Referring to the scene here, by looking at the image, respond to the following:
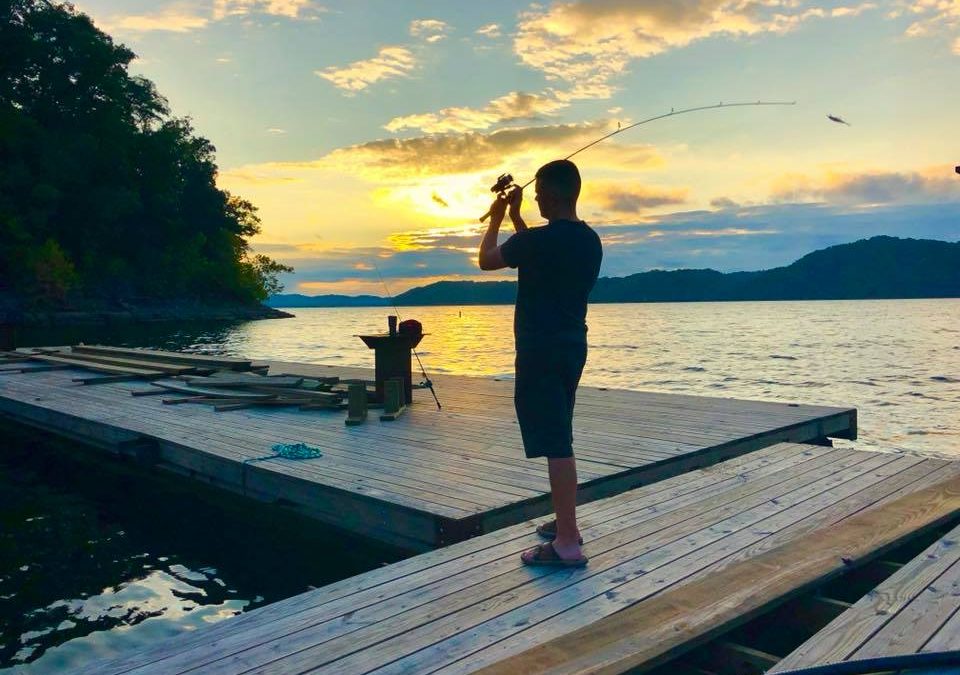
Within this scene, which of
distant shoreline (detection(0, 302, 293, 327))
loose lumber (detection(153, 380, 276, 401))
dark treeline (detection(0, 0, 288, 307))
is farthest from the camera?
dark treeline (detection(0, 0, 288, 307))

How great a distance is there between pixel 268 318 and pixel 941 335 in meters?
77.6

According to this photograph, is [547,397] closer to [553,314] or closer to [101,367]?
[553,314]

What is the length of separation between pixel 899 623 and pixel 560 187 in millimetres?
2442

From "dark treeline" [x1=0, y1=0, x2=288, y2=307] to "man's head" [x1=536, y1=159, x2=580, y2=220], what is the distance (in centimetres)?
5889

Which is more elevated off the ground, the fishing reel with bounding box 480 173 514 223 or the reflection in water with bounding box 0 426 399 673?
the fishing reel with bounding box 480 173 514 223

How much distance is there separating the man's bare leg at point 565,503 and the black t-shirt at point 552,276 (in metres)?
0.64

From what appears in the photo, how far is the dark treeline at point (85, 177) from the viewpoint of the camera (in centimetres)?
5478

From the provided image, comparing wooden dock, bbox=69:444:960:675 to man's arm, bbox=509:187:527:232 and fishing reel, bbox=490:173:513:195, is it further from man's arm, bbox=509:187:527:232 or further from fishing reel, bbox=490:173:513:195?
fishing reel, bbox=490:173:513:195

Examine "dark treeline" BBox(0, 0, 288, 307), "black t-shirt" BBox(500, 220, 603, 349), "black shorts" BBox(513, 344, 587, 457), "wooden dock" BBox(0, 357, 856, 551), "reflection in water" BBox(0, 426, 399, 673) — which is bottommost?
"reflection in water" BBox(0, 426, 399, 673)

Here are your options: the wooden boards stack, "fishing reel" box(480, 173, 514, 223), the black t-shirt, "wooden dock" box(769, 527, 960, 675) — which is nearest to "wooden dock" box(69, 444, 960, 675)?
"wooden dock" box(769, 527, 960, 675)

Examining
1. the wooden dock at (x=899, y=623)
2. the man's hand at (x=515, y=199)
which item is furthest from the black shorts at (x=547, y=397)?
the wooden dock at (x=899, y=623)

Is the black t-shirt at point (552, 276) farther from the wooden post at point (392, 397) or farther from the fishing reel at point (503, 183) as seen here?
the wooden post at point (392, 397)

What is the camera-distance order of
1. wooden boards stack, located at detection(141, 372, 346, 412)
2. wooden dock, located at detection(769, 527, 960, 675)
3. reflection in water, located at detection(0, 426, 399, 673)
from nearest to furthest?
wooden dock, located at detection(769, 527, 960, 675)
reflection in water, located at detection(0, 426, 399, 673)
wooden boards stack, located at detection(141, 372, 346, 412)

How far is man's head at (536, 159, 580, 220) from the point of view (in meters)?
3.73
